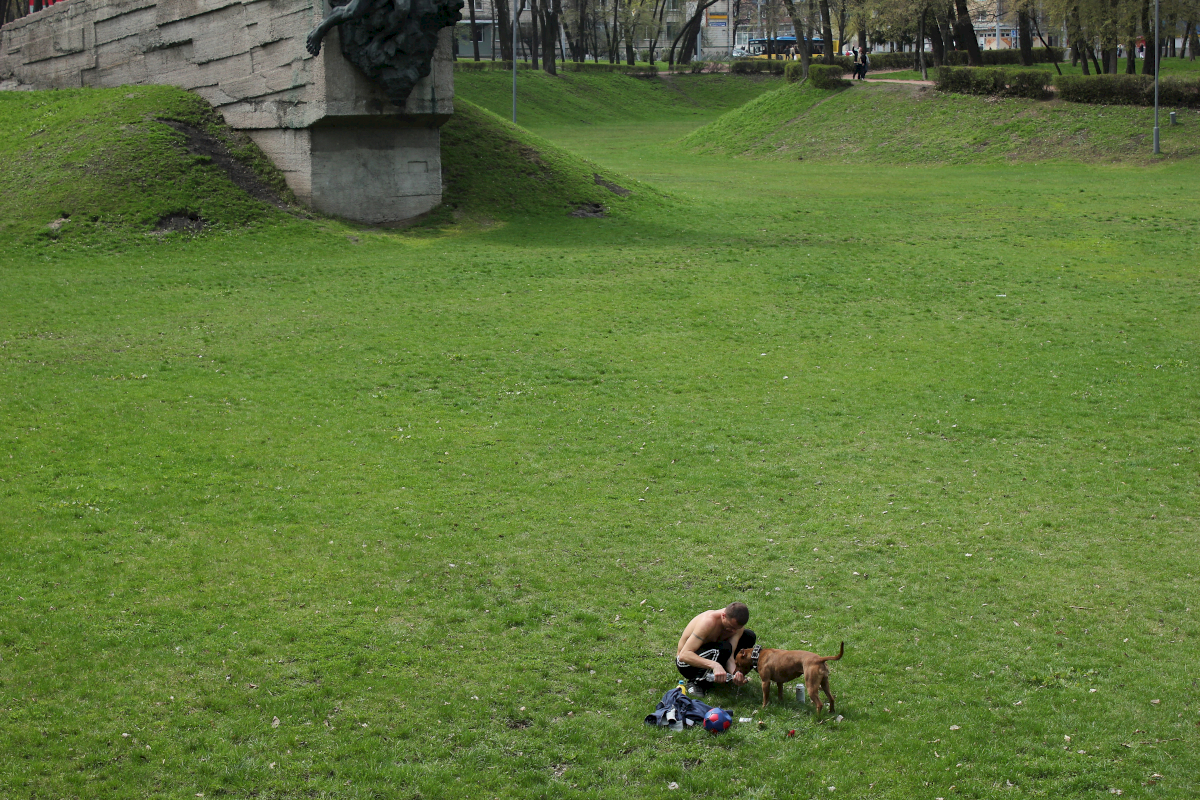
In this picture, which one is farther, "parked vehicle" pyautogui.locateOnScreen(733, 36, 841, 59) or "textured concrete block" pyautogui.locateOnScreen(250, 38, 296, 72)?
"parked vehicle" pyautogui.locateOnScreen(733, 36, 841, 59)

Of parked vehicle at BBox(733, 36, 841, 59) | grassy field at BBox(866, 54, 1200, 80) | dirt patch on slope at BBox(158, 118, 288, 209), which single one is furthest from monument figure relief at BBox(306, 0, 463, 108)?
parked vehicle at BBox(733, 36, 841, 59)

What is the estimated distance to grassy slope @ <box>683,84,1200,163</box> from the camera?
153 feet

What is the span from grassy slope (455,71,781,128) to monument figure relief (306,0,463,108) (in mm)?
42487

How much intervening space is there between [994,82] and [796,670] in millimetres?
50872

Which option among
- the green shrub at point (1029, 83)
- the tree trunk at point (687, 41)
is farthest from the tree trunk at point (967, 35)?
the tree trunk at point (687, 41)

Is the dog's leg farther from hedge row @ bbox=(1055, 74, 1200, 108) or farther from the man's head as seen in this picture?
hedge row @ bbox=(1055, 74, 1200, 108)

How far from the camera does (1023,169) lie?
4550 centimetres

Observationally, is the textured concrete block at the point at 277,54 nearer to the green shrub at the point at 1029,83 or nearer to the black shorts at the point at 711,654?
the black shorts at the point at 711,654

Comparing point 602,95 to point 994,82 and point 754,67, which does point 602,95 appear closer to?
point 754,67

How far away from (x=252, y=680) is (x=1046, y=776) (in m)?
6.27

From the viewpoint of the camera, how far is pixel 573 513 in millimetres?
12961

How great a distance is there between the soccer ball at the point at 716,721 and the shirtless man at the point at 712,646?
39cm

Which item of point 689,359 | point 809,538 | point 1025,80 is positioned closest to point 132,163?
point 689,359

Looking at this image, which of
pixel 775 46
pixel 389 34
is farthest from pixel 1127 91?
pixel 775 46
